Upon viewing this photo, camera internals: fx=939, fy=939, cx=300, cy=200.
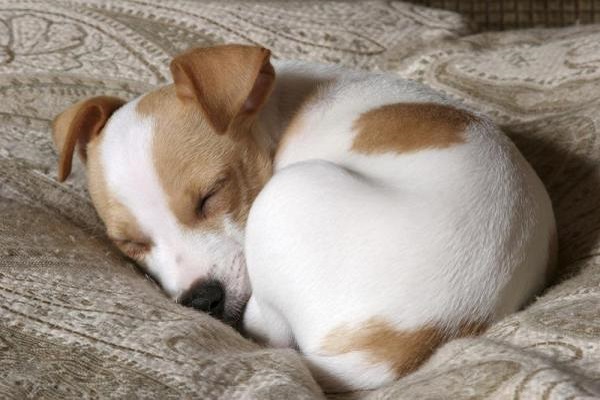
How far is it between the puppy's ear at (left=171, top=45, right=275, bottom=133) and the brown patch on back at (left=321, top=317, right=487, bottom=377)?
55 centimetres

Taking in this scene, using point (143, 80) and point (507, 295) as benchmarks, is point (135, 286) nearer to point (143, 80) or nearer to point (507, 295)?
point (507, 295)

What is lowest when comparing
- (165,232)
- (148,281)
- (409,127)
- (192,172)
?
(148,281)

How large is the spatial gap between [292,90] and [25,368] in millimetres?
1002

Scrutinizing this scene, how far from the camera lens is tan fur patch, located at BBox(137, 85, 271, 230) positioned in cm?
196

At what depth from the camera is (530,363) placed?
1.33 meters

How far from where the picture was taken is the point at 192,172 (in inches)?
77.8

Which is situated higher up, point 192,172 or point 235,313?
point 192,172

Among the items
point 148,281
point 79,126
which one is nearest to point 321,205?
point 148,281

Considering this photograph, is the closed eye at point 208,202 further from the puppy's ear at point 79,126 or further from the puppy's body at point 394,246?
the puppy's ear at point 79,126

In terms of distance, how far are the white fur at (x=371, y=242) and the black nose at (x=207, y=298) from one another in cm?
2

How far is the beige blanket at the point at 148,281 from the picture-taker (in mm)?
1414

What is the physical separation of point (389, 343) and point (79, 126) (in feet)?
3.19

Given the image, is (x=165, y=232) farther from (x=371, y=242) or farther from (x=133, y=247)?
(x=371, y=242)

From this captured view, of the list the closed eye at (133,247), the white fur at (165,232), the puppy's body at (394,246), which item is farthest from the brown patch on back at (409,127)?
the closed eye at (133,247)
